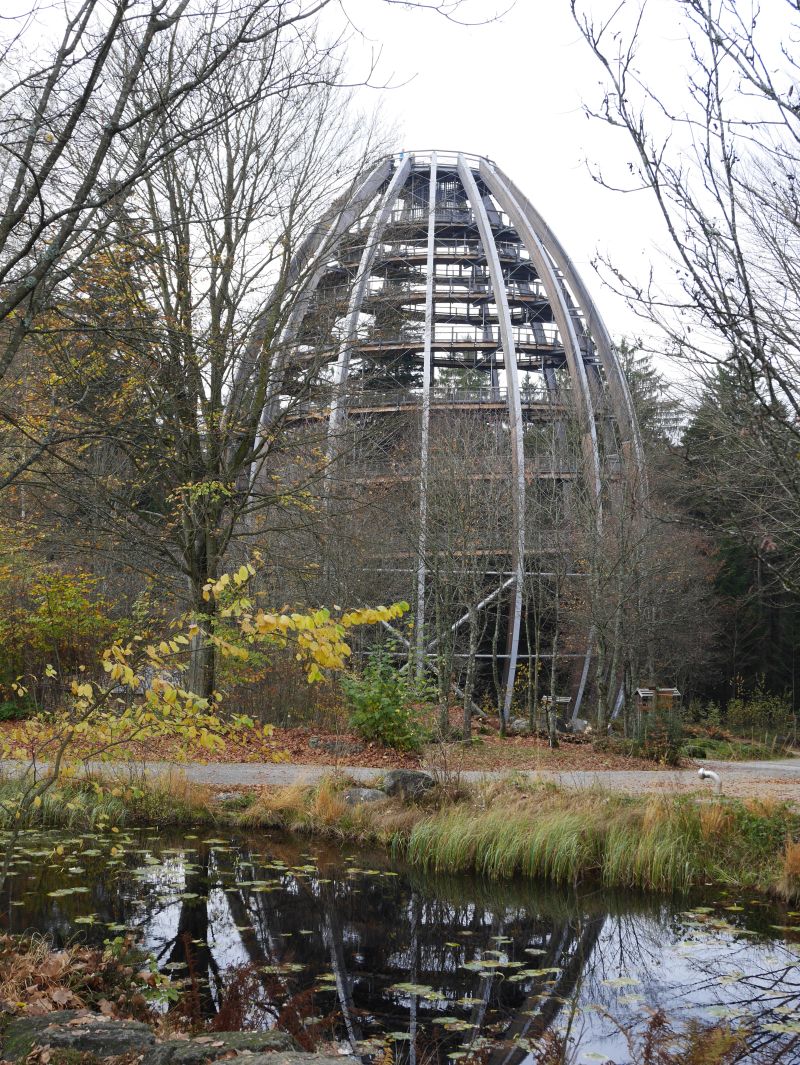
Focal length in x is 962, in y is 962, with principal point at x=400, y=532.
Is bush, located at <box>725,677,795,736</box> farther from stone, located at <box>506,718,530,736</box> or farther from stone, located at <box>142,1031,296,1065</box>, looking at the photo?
stone, located at <box>142,1031,296,1065</box>

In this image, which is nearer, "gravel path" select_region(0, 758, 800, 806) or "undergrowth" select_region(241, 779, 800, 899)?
"undergrowth" select_region(241, 779, 800, 899)

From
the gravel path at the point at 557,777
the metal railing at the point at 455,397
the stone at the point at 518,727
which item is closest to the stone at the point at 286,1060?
the gravel path at the point at 557,777

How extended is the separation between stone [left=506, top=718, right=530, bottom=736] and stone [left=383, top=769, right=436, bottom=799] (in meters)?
8.86

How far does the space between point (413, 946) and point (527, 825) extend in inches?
92.9

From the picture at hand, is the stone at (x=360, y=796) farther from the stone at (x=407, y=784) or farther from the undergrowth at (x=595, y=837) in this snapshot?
the undergrowth at (x=595, y=837)

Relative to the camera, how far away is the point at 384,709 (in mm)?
13164

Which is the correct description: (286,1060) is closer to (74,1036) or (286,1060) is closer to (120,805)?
(74,1036)

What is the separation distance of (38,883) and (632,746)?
9.86 meters

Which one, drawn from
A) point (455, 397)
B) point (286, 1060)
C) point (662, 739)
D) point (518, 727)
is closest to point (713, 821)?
point (286, 1060)

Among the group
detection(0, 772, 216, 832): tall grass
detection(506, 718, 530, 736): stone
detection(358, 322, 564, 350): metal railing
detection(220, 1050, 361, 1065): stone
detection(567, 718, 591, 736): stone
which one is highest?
detection(358, 322, 564, 350): metal railing

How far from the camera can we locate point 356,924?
6.98 meters

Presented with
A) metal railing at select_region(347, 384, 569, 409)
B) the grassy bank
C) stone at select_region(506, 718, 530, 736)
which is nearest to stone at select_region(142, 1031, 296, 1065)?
the grassy bank

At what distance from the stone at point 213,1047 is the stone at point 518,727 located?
48.8ft

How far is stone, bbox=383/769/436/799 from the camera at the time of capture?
9820mm
